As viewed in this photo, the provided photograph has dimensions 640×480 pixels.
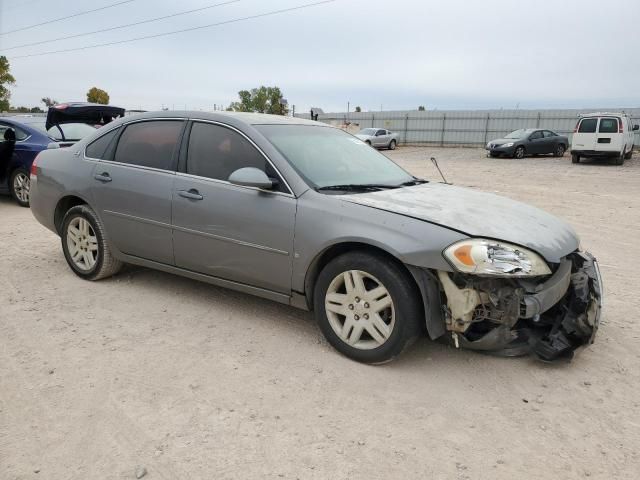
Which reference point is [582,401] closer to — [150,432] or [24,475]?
[150,432]

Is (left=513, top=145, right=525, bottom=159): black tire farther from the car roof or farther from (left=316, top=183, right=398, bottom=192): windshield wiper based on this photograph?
(left=316, top=183, right=398, bottom=192): windshield wiper

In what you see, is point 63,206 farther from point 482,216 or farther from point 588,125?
point 588,125

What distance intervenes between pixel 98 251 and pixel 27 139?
16.5 ft

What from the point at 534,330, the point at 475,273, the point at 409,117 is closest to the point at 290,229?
the point at 475,273

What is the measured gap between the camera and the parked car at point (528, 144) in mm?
23375

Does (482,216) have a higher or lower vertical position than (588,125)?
lower

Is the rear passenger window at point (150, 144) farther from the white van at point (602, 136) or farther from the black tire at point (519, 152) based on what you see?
the black tire at point (519, 152)

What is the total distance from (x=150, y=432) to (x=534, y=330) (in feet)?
7.92

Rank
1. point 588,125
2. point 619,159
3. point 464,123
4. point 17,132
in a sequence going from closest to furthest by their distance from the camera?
point 17,132 < point 588,125 < point 619,159 < point 464,123

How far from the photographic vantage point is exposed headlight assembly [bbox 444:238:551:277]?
113 inches

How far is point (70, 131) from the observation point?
8.90 meters

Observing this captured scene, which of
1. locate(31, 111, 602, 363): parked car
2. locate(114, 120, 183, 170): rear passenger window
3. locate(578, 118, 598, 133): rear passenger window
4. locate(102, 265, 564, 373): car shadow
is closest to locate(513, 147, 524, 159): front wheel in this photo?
locate(578, 118, 598, 133): rear passenger window

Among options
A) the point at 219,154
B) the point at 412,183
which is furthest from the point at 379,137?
the point at 219,154

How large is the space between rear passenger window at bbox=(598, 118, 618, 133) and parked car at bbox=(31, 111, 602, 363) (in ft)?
59.1
